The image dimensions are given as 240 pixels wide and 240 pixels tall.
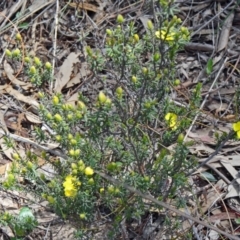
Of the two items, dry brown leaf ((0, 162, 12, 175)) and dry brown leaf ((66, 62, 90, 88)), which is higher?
dry brown leaf ((66, 62, 90, 88))

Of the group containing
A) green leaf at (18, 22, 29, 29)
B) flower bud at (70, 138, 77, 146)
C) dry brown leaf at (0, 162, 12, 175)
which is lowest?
dry brown leaf at (0, 162, 12, 175)

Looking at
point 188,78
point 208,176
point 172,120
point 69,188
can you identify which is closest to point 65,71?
point 188,78

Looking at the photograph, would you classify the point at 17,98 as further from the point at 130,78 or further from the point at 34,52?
the point at 130,78

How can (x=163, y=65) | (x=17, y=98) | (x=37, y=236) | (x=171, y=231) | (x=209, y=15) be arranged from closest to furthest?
(x=163, y=65), (x=171, y=231), (x=37, y=236), (x=17, y=98), (x=209, y=15)

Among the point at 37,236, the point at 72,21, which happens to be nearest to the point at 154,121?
the point at 37,236

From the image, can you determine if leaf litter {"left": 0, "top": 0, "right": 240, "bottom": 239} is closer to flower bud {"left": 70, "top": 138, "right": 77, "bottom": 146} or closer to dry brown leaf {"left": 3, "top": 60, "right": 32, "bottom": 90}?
dry brown leaf {"left": 3, "top": 60, "right": 32, "bottom": 90}

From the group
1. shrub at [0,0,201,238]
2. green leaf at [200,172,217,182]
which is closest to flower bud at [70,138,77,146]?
shrub at [0,0,201,238]

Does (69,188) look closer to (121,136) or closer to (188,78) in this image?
(121,136)
